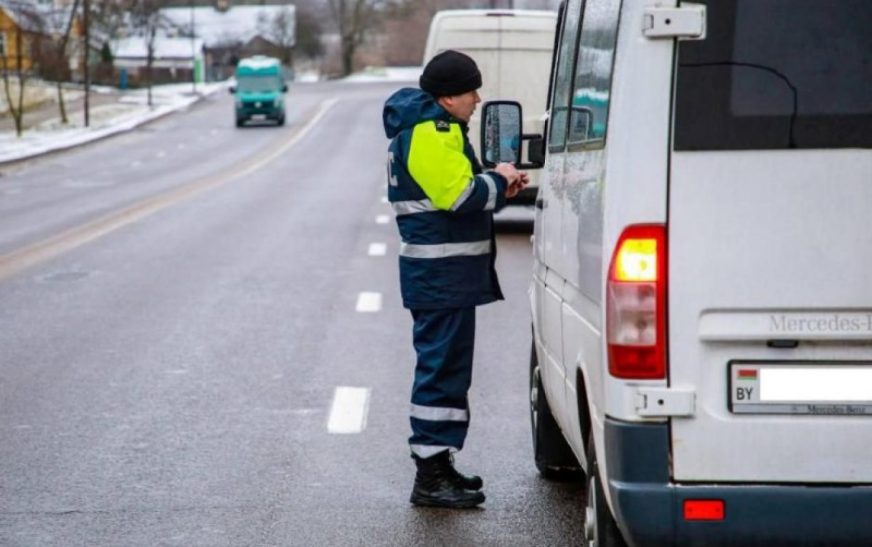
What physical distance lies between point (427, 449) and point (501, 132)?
50.8 inches

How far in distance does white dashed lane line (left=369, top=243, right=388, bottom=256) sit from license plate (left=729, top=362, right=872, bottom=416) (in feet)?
46.8

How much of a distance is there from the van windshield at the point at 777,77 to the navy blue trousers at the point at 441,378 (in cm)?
230

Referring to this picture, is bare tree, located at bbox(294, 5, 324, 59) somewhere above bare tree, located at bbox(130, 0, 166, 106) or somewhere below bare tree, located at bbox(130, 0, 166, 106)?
below

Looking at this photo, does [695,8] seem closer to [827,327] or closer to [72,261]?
[827,327]

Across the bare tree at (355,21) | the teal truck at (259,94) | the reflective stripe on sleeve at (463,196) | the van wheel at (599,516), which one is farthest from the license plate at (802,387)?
the bare tree at (355,21)

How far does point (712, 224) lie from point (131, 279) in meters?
11.9

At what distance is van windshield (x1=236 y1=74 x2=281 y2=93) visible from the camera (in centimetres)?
6588

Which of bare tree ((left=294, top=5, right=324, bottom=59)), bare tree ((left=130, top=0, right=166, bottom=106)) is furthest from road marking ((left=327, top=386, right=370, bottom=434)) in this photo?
bare tree ((left=294, top=5, right=324, bottom=59))

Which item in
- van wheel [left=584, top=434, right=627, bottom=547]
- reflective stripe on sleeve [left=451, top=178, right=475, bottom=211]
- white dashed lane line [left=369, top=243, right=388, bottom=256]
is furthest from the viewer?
white dashed lane line [left=369, top=243, right=388, bottom=256]

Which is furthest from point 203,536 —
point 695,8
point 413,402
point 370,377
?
point 370,377

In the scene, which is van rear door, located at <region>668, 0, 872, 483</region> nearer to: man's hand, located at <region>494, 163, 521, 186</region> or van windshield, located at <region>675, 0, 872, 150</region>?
van windshield, located at <region>675, 0, 872, 150</region>

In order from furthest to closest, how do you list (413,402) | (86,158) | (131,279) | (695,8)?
(86,158), (131,279), (413,402), (695,8)

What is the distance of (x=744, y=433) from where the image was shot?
4.51 m

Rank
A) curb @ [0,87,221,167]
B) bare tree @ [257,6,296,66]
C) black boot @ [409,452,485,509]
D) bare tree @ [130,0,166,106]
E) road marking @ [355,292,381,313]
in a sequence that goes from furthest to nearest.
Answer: bare tree @ [257,6,296,66] < bare tree @ [130,0,166,106] < curb @ [0,87,221,167] < road marking @ [355,292,381,313] < black boot @ [409,452,485,509]
